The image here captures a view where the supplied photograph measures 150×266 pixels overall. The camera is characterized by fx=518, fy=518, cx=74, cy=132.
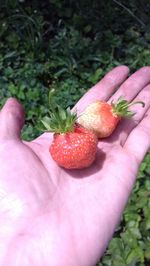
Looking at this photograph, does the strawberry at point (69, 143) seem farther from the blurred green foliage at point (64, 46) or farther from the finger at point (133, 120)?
the blurred green foliage at point (64, 46)

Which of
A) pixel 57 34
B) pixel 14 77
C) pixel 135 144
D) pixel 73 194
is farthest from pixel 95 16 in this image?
pixel 73 194

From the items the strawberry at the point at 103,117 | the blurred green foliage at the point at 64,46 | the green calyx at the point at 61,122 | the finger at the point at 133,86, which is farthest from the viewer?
the blurred green foliage at the point at 64,46

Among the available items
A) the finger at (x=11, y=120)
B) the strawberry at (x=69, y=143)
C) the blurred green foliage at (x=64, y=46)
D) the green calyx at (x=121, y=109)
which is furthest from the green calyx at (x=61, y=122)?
the blurred green foliage at (x=64, y=46)

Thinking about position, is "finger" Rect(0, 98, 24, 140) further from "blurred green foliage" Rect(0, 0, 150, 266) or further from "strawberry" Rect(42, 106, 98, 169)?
"blurred green foliage" Rect(0, 0, 150, 266)

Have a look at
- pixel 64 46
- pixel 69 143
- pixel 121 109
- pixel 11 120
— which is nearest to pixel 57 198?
pixel 69 143

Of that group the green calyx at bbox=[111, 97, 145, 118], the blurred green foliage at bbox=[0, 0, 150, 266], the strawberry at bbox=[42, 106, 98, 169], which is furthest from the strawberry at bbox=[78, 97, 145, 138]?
the blurred green foliage at bbox=[0, 0, 150, 266]

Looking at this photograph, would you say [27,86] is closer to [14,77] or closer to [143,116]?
[14,77]
